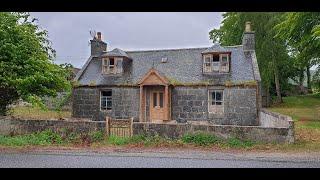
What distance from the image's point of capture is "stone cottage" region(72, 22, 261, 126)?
62.7ft

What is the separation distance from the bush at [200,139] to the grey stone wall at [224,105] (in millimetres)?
7745

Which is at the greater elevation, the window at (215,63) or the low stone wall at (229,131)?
the window at (215,63)

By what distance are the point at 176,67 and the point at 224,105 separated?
12.8 ft

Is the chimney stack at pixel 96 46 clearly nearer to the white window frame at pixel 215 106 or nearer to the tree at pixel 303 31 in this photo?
the white window frame at pixel 215 106

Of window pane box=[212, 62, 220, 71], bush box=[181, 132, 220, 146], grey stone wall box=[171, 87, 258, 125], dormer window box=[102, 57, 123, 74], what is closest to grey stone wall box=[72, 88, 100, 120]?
dormer window box=[102, 57, 123, 74]

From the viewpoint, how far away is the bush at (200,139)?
1150 centimetres

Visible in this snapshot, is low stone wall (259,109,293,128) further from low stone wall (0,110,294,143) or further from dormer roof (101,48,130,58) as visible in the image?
dormer roof (101,48,130,58)

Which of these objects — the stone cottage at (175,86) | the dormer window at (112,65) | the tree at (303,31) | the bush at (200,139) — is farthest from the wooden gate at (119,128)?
the tree at (303,31)

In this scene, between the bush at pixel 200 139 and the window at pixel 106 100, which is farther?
the window at pixel 106 100

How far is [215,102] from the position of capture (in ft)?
63.8

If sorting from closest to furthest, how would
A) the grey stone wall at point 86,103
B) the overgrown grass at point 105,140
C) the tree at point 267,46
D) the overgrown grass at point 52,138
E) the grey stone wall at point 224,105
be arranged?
the overgrown grass at point 105,140
the overgrown grass at point 52,138
the grey stone wall at point 224,105
the grey stone wall at point 86,103
the tree at point 267,46
